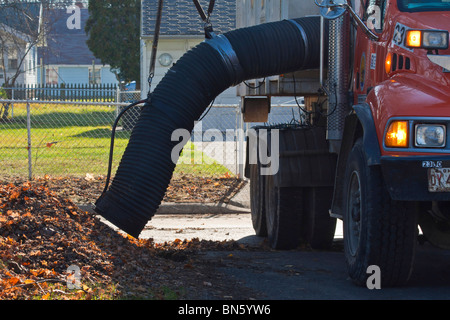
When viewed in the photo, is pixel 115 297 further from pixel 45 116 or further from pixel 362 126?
pixel 45 116

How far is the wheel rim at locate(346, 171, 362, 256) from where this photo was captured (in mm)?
6629

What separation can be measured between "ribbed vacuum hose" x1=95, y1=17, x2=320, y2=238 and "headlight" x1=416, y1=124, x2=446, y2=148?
3031mm

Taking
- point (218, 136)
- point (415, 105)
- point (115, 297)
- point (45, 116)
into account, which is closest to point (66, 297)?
point (115, 297)

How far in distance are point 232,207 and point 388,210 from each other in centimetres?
702

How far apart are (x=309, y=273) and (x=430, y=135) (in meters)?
2.15

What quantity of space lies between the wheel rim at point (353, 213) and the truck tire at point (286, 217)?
1922mm

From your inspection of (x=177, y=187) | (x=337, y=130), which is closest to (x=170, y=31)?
(x=177, y=187)

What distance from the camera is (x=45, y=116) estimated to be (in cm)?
Result: 3481

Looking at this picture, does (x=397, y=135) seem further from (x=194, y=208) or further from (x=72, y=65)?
(x=72, y=65)

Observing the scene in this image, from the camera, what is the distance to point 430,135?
5.79 metres

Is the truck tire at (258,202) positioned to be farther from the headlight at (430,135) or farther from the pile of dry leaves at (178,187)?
the headlight at (430,135)

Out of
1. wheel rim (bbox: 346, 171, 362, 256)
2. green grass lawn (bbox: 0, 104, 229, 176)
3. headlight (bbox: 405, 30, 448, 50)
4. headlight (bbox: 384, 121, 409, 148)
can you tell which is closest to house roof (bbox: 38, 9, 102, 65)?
green grass lawn (bbox: 0, 104, 229, 176)

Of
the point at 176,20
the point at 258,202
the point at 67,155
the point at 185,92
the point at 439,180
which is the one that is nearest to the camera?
the point at 439,180
